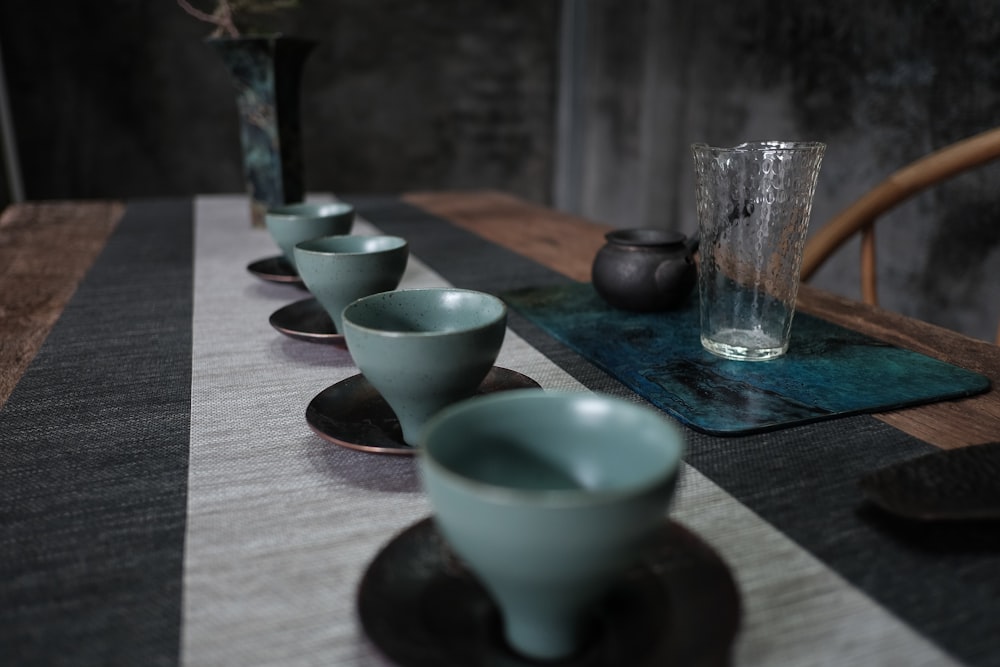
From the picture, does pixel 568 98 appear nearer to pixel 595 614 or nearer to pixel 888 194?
pixel 888 194

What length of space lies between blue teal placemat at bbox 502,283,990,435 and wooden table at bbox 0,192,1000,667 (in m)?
0.02

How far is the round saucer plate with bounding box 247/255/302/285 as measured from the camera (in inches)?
32.1

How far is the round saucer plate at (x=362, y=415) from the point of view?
43 centimetres

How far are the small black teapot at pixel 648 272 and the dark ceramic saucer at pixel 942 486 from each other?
32cm

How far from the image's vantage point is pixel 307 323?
2.17 ft

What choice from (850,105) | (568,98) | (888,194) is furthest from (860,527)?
(568,98)

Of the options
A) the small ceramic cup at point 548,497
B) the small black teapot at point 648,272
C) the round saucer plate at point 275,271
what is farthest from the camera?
the round saucer plate at point 275,271

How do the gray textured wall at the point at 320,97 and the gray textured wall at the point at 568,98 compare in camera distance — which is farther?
the gray textured wall at the point at 320,97

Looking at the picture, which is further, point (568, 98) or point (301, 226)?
point (568, 98)

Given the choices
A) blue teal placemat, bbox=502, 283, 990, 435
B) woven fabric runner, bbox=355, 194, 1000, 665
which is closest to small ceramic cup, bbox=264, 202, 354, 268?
blue teal placemat, bbox=502, 283, 990, 435

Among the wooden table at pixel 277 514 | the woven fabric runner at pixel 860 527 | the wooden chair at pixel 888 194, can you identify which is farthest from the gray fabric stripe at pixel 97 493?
the wooden chair at pixel 888 194

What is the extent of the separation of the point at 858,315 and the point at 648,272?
0.66 ft

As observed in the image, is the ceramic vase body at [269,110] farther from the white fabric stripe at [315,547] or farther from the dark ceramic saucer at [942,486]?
the dark ceramic saucer at [942,486]

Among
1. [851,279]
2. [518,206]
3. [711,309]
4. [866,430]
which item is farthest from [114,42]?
[866,430]
